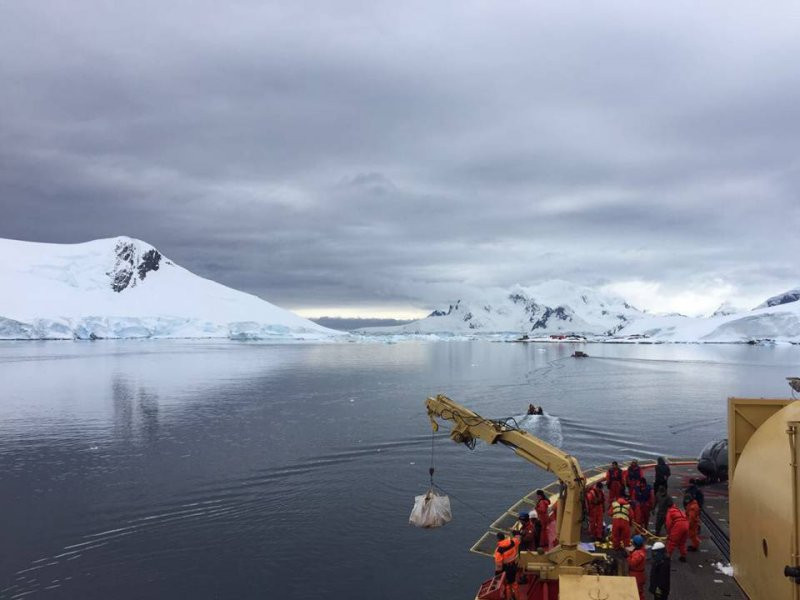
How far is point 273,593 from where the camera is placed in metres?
18.0

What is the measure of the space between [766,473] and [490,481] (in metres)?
19.1

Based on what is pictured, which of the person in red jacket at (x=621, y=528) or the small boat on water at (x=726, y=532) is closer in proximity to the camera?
the small boat on water at (x=726, y=532)

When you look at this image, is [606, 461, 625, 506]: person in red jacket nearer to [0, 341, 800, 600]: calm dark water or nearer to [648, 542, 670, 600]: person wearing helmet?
[0, 341, 800, 600]: calm dark water

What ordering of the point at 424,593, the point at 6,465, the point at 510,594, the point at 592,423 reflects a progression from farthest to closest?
1. the point at 592,423
2. the point at 6,465
3. the point at 424,593
4. the point at 510,594

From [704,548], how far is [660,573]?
4.91 metres

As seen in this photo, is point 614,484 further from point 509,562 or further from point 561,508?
point 509,562

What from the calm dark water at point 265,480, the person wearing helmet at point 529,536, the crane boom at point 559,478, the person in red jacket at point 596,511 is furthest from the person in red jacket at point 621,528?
the calm dark water at point 265,480

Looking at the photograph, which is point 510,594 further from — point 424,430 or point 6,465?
point 6,465

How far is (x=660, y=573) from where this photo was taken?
41.7 feet

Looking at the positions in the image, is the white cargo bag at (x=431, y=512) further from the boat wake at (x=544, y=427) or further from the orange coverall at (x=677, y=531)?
the boat wake at (x=544, y=427)

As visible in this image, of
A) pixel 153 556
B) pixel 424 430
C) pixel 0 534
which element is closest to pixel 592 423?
pixel 424 430

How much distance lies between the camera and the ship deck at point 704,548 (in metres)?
13.8

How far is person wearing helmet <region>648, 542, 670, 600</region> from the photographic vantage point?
41.7ft

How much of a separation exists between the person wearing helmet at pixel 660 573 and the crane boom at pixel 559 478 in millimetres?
1263
